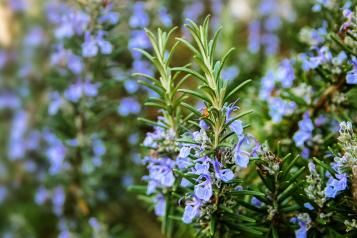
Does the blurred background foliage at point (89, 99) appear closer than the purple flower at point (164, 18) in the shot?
Yes

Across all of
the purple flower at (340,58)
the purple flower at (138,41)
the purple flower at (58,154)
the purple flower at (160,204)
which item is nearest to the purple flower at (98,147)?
the purple flower at (58,154)

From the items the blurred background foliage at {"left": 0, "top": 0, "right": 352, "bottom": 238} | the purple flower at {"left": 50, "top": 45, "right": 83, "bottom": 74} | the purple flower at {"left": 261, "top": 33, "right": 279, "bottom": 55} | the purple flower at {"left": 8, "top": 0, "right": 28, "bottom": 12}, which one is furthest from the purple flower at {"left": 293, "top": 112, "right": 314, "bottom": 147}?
the purple flower at {"left": 8, "top": 0, "right": 28, "bottom": 12}

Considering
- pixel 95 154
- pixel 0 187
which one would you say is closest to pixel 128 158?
pixel 95 154

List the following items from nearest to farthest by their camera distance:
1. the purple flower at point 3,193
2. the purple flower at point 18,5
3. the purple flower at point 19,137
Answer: the purple flower at point 19,137
the purple flower at point 3,193
the purple flower at point 18,5

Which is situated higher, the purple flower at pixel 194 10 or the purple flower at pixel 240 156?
the purple flower at pixel 194 10

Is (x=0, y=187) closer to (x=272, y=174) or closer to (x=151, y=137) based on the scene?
(x=151, y=137)

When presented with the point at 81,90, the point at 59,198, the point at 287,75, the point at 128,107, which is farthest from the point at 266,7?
the point at 59,198

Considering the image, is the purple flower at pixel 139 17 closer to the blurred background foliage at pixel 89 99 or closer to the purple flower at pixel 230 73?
the blurred background foliage at pixel 89 99
